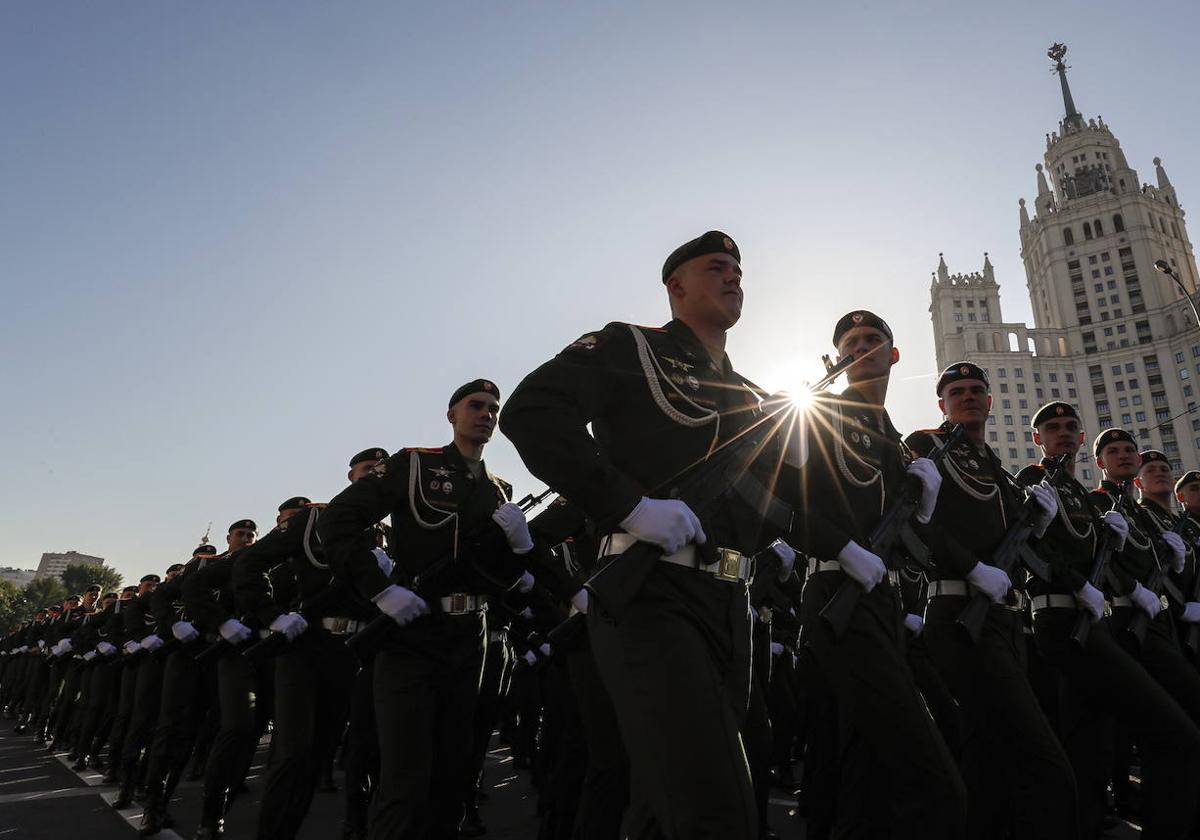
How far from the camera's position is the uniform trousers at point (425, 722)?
3.80m

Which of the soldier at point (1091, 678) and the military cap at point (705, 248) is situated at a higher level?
the military cap at point (705, 248)

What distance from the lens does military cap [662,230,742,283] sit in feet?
10.4

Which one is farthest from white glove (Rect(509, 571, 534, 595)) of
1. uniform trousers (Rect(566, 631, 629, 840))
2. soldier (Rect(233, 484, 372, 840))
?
uniform trousers (Rect(566, 631, 629, 840))

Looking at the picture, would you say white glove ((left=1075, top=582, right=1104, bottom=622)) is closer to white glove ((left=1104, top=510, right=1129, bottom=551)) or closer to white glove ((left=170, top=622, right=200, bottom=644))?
white glove ((left=1104, top=510, right=1129, bottom=551))

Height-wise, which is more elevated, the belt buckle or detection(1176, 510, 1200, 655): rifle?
detection(1176, 510, 1200, 655): rifle

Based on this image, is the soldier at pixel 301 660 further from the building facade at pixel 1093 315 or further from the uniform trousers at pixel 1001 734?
the building facade at pixel 1093 315

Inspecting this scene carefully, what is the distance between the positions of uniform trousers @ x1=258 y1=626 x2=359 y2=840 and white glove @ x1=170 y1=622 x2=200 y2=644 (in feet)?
8.98

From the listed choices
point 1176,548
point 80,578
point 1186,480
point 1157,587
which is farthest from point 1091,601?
point 80,578

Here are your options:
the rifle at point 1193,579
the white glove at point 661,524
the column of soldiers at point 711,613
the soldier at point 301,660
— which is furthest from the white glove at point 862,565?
the rifle at point 1193,579

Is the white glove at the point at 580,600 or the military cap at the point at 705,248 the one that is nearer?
the military cap at the point at 705,248

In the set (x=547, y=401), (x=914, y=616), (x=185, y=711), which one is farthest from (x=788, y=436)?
(x=185, y=711)

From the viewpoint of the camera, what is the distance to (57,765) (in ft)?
39.5

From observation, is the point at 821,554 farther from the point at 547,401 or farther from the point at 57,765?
the point at 57,765

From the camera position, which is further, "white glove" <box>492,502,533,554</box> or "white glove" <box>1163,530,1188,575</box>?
"white glove" <box>1163,530,1188,575</box>
